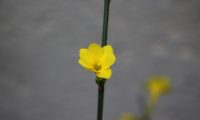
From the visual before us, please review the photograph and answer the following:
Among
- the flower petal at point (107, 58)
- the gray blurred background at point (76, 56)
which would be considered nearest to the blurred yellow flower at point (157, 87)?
the flower petal at point (107, 58)

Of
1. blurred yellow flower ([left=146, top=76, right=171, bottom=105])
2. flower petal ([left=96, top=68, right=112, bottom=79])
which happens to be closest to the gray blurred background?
blurred yellow flower ([left=146, top=76, right=171, bottom=105])

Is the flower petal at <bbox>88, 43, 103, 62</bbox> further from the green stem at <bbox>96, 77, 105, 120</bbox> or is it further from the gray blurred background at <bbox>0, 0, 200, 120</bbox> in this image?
the gray blurred background at <bbox>0, 0, 200, 120</bbox>

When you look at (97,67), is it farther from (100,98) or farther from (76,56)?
(76,56)

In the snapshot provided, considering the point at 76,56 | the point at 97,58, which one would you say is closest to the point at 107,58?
the point at 97,58

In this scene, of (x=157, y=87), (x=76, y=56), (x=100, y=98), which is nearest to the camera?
(x=100, y=98)

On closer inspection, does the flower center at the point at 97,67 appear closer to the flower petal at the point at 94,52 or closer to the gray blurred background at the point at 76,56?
the flower petal at the point at 94,52

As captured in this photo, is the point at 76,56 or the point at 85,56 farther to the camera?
the point at 76,56
